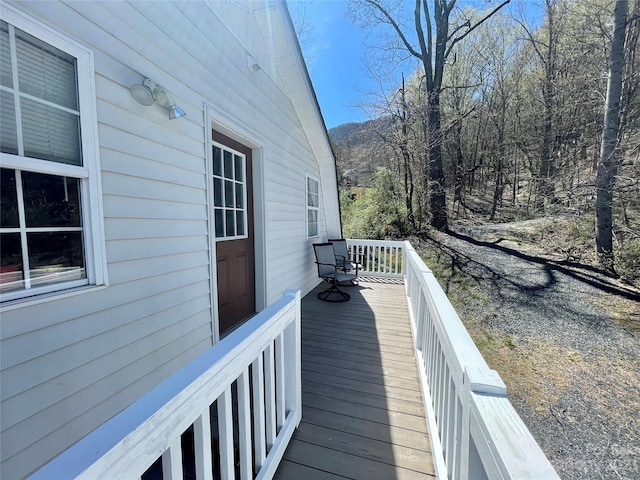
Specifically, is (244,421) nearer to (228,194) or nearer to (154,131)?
(154,131)

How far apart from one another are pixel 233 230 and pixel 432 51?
9.96 meters

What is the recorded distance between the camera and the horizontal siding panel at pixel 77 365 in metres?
1.19

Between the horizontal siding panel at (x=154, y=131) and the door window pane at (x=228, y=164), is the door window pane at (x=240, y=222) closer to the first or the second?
the door window pane at (x=228, y=164)

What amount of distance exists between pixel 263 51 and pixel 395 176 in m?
8.06

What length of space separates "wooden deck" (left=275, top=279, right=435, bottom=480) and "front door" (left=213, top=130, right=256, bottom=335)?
0.87 m

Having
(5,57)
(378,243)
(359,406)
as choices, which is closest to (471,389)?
(359,406)

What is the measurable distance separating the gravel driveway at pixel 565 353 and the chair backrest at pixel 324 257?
2486mm

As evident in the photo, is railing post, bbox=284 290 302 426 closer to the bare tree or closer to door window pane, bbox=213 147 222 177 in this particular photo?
door window pane, bbox=213 147 222 177

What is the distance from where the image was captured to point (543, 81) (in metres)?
10.4

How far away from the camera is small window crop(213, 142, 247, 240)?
2.78 m

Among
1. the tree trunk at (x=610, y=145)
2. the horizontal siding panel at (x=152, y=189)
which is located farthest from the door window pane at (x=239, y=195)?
the tree trunk at (x=610, y=145)

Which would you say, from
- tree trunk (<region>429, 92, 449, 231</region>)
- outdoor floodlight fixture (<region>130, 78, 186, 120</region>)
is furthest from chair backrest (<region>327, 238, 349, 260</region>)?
tree trunk (<region>429, 92, 449, 231</region>)

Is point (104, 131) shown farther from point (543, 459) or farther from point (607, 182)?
point (607, 182)

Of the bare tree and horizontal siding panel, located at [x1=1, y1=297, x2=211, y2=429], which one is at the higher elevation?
the bare tree
